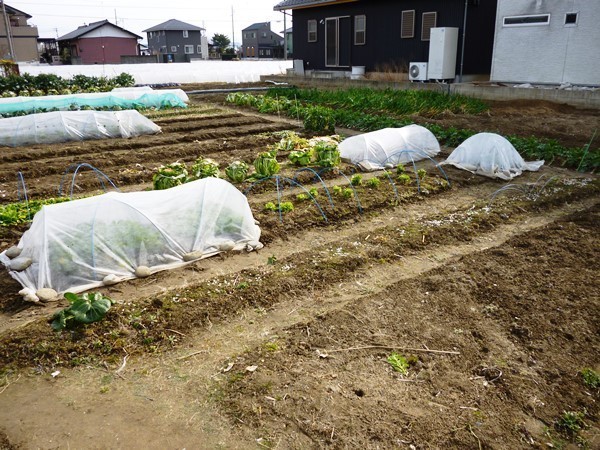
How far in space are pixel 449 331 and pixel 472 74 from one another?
51.1 feet

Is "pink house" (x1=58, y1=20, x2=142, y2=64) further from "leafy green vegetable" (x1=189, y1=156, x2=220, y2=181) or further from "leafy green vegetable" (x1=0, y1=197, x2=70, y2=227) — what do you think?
"leafy green vegetable" (x1=0, y1=197, x2=70, y2=227)

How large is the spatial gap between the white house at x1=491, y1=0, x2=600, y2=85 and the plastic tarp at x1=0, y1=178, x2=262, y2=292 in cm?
1272

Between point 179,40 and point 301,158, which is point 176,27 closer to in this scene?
point 179,40

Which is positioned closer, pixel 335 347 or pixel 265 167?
pixel 335 347

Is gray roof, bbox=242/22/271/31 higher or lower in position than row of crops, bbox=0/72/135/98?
higher

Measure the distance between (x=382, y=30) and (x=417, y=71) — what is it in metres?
3.23

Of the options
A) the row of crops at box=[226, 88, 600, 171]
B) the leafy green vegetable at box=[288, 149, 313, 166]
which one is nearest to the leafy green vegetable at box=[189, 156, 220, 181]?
the leafy green vegetable at box=[288, 149, 313, 166]

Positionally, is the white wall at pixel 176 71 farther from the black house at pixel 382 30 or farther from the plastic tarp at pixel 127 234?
the plastic tarp at pixel 127 234

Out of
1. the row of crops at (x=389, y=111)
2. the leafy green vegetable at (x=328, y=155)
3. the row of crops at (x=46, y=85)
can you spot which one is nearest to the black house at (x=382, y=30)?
the row of crops at (x=389, y=111)

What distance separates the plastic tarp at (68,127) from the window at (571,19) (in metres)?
12.4

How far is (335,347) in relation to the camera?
3844 millimetres

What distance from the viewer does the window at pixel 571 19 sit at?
13656 mm


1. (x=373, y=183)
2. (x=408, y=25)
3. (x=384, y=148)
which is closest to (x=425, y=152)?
(x=384, y=148)

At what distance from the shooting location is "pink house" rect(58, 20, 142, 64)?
44.8m
